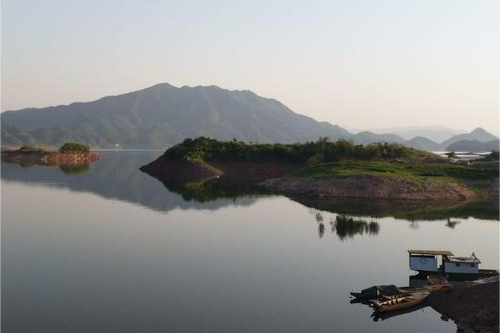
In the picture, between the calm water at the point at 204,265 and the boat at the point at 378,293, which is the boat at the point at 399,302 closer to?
the boat at the point at 378,293

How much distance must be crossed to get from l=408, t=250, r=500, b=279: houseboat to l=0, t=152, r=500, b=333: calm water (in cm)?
164

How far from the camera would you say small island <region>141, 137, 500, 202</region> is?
105 m

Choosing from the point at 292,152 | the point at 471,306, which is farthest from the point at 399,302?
the point at 292,152

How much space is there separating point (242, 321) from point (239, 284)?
8.02m

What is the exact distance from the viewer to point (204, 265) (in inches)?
1800

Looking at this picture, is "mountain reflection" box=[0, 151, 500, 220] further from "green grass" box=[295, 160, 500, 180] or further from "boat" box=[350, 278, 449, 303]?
"boat" box=[350, 278, 449, 303]

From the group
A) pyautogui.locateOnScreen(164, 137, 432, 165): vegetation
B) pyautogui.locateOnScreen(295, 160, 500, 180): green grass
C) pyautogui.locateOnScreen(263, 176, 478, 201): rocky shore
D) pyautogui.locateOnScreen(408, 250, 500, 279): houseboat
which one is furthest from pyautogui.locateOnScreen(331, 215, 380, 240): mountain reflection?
pyautogui.locateOnScreen(164, 137, 432, 165): vegetation

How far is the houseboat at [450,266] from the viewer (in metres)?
42.8

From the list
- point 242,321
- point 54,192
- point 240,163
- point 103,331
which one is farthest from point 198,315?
point 240,163

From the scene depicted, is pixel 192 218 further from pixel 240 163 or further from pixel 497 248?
pixel 240 163

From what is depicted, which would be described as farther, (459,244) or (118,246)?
(459,244)

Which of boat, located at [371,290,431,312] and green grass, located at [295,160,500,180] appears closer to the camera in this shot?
boat, located at [371,290,431,312]

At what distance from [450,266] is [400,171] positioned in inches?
3111

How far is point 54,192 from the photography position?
339ft
